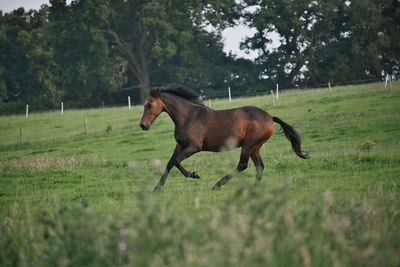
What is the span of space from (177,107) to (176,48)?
140 feet

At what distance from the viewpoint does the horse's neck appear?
9078mm

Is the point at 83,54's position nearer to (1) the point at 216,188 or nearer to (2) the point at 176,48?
(2) the point at 176,48

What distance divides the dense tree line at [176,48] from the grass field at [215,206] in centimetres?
2646

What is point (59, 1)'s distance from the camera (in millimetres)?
54062

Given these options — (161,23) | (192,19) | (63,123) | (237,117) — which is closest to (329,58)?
(192,19)

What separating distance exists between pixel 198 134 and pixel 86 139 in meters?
19.1

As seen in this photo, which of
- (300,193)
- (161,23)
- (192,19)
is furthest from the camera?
(192,19)

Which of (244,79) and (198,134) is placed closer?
(198,134)

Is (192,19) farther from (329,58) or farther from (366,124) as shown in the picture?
(366,124)

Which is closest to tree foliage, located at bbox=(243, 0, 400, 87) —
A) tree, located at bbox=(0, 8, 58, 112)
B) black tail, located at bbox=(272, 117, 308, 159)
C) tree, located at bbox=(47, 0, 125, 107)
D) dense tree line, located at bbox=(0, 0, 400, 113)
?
dense tree line, located at bbox=(0, 0, 400, 113)

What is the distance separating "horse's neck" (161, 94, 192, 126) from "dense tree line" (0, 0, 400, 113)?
40917 millimetres

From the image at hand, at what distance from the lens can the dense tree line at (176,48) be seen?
4925 cm

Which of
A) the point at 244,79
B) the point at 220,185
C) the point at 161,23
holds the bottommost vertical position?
the point at 220,185

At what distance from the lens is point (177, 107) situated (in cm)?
916
